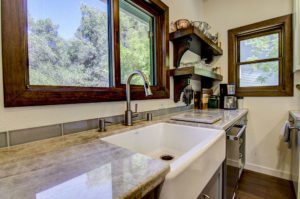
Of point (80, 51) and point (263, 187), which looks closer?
point (80, 51)

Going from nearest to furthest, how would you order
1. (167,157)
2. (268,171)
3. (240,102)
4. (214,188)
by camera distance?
(214,188) < (167,157) < (268,171) < (240,102)

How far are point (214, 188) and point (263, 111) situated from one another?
1630mm

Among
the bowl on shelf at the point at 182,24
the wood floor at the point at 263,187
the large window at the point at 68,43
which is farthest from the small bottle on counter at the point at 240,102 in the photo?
the large window at the point at 68,43

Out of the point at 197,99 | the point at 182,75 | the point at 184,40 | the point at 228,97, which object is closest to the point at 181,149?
the point at 182,75

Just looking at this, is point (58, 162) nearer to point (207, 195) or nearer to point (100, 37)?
point (207, 195)

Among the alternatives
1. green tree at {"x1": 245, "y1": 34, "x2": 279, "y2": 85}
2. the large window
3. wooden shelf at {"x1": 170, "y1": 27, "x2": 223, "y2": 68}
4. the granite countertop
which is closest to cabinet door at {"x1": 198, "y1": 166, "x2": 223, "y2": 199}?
the granite countertop

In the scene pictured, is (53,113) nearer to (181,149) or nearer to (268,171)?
(181,149)

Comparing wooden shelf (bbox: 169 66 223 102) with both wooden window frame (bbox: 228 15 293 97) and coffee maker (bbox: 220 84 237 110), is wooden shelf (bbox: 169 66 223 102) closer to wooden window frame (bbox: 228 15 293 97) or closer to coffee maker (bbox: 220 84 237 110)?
coffee maker (bbox: 220 84 237 110)

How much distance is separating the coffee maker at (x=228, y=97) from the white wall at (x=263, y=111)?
0.64 ft

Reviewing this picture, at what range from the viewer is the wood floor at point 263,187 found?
1.58m

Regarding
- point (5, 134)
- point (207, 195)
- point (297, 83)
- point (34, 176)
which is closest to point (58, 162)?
point (34, 176)

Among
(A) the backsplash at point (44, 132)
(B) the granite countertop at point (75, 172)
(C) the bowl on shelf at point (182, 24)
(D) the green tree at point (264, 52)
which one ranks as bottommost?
(B) the granite countertop at point (75, 172)

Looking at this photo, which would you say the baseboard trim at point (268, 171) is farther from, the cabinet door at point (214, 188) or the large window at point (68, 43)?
the large window at point (68, 43)

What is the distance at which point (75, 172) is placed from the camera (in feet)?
1.38
